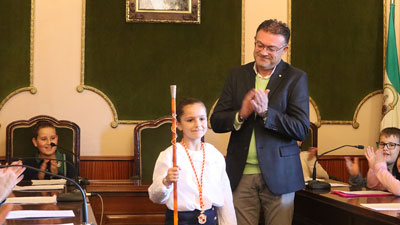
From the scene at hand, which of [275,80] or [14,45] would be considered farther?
[14,45]

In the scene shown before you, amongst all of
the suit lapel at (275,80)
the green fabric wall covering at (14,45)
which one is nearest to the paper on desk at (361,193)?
the suit lapel at (275,80)

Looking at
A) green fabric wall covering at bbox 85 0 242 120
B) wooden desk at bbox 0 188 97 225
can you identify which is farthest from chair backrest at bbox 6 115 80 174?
wooden desk at bbox 0 188 97 225

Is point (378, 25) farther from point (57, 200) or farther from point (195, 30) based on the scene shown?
point (57, 200)

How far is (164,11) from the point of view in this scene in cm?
584

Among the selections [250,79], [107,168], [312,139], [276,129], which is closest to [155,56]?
[107,168]

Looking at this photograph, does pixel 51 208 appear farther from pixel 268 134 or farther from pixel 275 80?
pixel 275 80

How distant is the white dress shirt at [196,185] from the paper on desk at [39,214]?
0.40 meters

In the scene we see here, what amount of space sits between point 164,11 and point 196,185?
10.5ft

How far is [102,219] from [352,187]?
1803 mm

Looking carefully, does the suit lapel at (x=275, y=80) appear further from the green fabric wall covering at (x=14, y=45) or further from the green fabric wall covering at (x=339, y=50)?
the green fabric wall covering at (x=14, y=45)

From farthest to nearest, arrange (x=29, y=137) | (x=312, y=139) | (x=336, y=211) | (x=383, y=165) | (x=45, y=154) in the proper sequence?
(x=312, y=139), (x=29, y=137), (x=45, y=154), (x=383, y=165), (x=336, y=211)

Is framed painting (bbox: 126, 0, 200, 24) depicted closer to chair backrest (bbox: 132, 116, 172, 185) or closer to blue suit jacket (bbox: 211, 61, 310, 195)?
chair backrest (bbox: 132, 116, 172, 185)

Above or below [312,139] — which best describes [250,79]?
above

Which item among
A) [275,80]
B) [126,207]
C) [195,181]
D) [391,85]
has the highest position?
[391,85]
